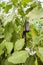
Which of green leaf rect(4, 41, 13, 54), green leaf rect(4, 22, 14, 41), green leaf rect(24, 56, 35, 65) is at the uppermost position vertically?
green leaf rect(4, 22, 14, 41)

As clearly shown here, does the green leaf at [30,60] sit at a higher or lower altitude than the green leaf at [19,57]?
lower

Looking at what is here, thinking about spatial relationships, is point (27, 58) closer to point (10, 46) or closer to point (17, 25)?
point (10, 46)

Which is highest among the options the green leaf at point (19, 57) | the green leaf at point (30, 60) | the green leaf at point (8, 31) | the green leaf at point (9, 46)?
the green leaf at point (8, 31)

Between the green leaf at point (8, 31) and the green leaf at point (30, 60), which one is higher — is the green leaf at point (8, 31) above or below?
above

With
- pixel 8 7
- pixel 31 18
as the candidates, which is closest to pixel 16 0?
pixel 8 7

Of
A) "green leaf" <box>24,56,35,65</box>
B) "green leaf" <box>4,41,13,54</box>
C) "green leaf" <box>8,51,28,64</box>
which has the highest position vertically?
"green leaf" <box>4,41,13,54</box>

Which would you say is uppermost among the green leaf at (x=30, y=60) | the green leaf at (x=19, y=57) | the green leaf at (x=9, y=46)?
the green leaf at (x=9, y=46)

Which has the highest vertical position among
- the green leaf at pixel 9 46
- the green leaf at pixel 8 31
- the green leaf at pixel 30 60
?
the green leaf at pixel 8 31

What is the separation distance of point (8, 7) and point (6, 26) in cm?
10

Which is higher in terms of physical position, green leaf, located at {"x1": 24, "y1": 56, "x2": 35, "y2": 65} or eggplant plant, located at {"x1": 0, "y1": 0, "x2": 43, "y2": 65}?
eggplant plant, located at {"x1": 0, "y1": 0, "x2": 43, "y2": 65}

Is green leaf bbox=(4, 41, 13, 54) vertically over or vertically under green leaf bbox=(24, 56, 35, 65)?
over

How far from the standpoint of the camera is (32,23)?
1.39 ft

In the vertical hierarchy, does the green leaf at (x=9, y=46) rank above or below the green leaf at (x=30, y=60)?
above

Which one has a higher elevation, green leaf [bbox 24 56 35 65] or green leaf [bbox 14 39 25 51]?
green leaf [bbox 14 39 25 51]
